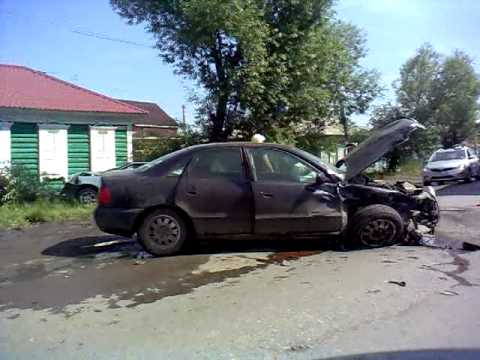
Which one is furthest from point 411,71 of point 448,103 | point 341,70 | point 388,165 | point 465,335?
point 465,335

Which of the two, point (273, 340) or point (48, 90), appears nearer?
point (273, 340)

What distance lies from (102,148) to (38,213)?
8517 mm

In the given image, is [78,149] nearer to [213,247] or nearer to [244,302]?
[213,247]

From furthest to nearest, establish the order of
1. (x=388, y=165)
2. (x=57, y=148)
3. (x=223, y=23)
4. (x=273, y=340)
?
1. (x=388, y=165)
2. (x=57, y=148)
3. (x=223, y=23)
4. (x=273, y=340)

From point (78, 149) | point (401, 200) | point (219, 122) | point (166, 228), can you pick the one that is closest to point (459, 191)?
point (219, 122)

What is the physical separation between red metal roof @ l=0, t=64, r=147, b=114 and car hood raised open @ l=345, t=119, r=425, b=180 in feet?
44.8

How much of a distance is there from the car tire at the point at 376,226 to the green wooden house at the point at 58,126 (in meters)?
12.5

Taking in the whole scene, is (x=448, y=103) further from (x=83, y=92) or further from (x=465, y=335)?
(x=465, y=335)

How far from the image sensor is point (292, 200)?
734cm

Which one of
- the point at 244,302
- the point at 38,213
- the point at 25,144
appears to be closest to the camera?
the point at 244,302

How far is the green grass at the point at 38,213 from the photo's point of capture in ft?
38.9

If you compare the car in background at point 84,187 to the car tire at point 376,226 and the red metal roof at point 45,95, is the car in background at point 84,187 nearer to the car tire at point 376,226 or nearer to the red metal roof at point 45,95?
the red metal roof at point 45,95

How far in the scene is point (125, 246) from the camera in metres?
8.37

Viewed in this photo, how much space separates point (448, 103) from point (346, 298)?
38.1 metres
